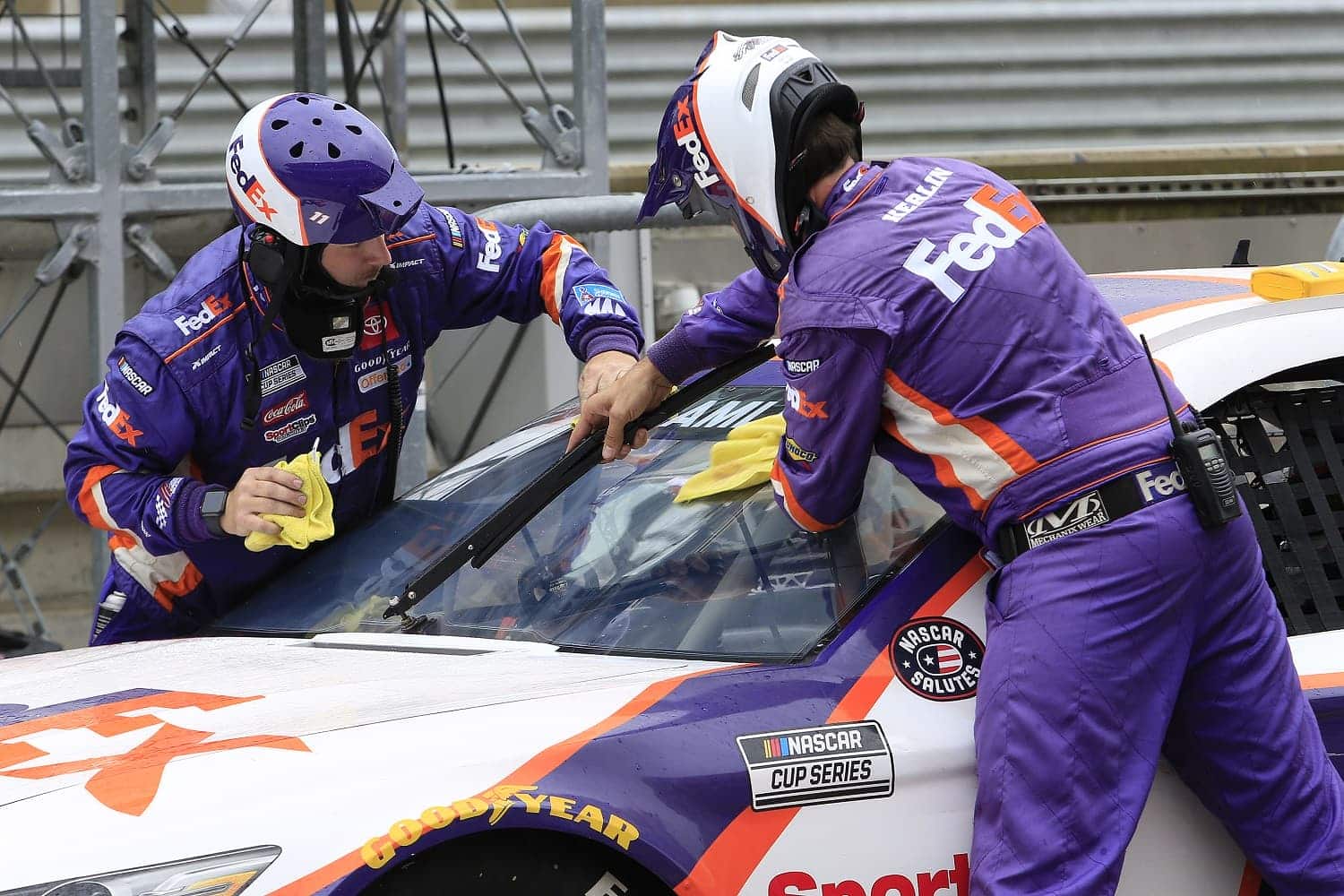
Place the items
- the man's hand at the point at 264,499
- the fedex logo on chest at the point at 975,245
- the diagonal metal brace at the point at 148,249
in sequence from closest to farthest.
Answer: the fedex logo on chest at the point at 975,245 → the man's hand at the point at 264,499 → the diagonal metal brace at the point at 148,249

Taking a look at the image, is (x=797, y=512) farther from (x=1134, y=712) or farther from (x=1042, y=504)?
(x=1134, y=712)

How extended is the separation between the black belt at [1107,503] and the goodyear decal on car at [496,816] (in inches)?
25.2

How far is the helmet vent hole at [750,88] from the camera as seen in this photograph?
2258 mm

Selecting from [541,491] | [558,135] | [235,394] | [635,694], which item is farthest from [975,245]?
[558,135]

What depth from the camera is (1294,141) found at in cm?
826

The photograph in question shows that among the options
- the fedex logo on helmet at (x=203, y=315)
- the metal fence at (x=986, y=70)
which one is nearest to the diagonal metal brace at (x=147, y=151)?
the fedex logo on helmet at (x=203, y=315)

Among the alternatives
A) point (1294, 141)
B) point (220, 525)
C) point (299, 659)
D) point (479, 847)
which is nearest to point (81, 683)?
point (299, 659)

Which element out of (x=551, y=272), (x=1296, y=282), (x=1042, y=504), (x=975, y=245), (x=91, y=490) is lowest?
(x=91, y=490)

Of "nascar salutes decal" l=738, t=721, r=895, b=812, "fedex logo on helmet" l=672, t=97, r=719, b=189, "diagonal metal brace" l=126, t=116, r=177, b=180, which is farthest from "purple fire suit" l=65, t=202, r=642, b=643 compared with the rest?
"diagonal metal brace" l=126, t=116, r=177, b=180

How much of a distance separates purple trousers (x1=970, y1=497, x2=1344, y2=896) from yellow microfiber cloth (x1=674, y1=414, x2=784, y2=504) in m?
0.46

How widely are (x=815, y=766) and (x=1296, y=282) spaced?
118cm

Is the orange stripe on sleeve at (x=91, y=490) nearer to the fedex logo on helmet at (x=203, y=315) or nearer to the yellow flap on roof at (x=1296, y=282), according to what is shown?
the fedex logo on helmet at (x=203, y=315)

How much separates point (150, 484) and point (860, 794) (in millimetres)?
1558

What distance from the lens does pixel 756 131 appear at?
2246 millimetres
